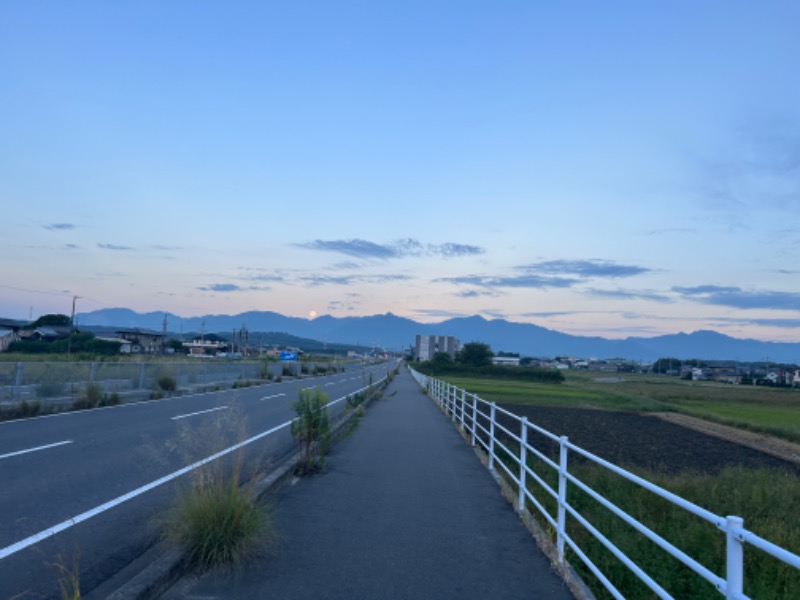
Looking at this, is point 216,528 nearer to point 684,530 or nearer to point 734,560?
point 734,560

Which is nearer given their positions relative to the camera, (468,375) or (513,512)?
(513,512)

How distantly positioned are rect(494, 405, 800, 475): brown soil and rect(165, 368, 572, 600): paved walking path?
5.56m

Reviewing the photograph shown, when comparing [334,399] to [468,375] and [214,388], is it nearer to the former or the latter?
[214,388]

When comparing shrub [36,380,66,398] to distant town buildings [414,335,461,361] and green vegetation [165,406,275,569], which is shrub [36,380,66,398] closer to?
green vegetation [165,406,275,569]

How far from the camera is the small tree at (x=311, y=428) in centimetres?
1077

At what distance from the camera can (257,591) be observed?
207 inches

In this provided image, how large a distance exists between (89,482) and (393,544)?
4.82 metres

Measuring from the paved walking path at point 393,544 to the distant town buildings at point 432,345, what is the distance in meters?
155

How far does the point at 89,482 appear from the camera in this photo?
9242 millimetres

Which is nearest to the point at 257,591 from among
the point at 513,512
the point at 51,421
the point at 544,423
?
the point at 513,512

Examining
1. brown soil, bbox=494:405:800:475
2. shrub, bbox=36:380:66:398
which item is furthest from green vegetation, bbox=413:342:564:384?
shrub, bbox=36:380:66:398

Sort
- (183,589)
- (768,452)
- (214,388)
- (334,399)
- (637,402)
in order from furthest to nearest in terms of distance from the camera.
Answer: (637,402)
(214,388)
(334,399)
(768,452)
(183,589)

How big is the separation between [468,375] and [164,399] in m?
81.9

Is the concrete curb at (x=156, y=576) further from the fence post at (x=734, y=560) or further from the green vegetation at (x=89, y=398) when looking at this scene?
the green vegetation at (x=89, y=398)
